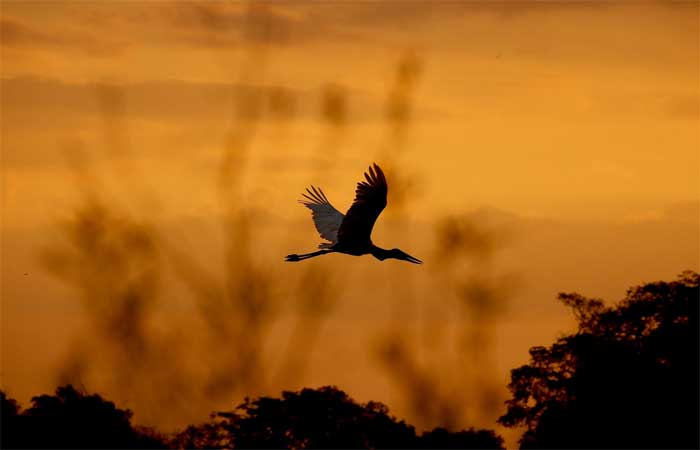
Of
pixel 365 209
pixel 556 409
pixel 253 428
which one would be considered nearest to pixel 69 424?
pixel 253 428

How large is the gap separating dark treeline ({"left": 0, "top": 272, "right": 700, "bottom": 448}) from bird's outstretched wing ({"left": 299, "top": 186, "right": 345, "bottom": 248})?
48.1 feet

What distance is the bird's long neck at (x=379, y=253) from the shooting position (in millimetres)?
33562

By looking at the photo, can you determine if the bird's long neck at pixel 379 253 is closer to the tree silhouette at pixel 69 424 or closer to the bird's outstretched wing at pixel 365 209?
the bird's outstretched wing at pixel 365 209

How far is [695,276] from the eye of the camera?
176 ft

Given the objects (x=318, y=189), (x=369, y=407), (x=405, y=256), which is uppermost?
(x=369, y=407)

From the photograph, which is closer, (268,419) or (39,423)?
(39,423)

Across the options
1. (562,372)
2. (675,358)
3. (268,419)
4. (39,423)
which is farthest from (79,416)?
(675,358)

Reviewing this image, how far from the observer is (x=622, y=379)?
161 ft

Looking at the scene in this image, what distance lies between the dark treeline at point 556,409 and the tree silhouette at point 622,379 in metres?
0.03

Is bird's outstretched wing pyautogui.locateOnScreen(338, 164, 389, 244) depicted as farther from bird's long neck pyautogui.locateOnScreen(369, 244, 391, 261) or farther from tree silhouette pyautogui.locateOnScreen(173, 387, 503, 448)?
tree silhouette pyautogui.locateOnScreen(173, 387, 503, 448)

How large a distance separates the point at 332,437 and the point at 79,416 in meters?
8.66

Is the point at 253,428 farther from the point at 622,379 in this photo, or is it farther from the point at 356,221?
the point at 356,221

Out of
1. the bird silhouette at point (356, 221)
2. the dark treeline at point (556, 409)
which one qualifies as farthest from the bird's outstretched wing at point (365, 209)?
the dark treeline at point (556, 409)

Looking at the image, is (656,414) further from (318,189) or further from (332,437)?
(318,189)
